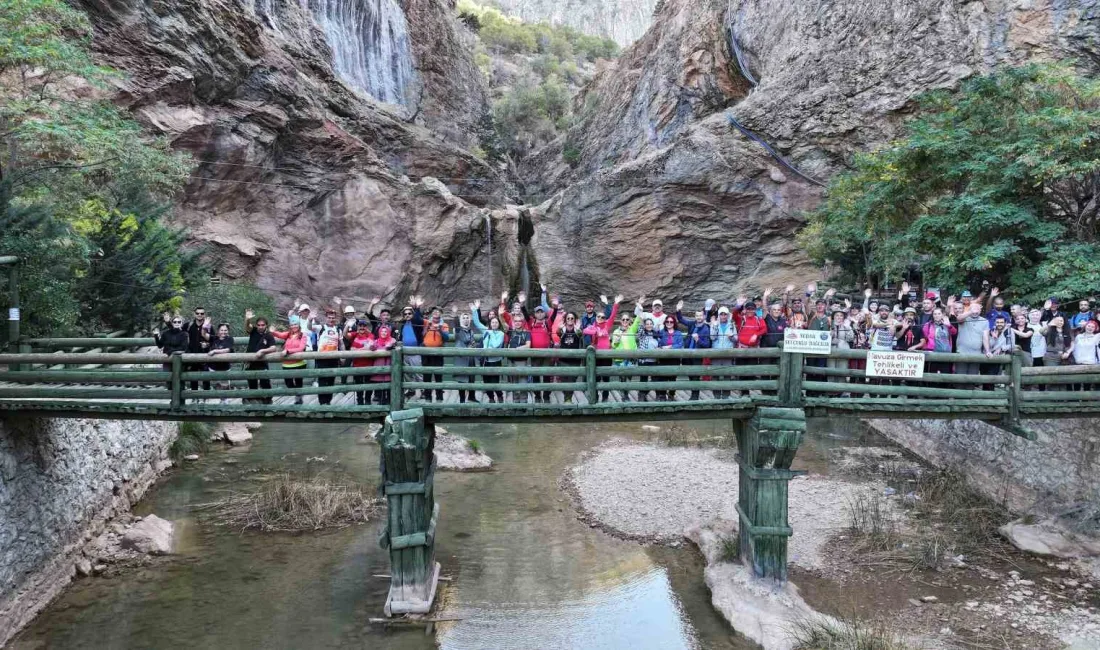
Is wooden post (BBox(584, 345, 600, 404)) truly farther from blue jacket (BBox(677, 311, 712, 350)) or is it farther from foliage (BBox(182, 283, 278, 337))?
foliage (BBox(182, 283, 278, 337))

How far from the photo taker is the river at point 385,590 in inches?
353

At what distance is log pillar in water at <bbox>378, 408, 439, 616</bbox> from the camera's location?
8805 millimetres

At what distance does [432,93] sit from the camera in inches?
1724

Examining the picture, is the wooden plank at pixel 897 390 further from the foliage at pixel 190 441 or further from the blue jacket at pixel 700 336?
the foliage at pixel 190 441

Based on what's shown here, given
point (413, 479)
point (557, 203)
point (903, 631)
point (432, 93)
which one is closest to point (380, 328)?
point (413, 479)

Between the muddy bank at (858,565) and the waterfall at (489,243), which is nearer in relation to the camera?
the muddy bank at (858,565)

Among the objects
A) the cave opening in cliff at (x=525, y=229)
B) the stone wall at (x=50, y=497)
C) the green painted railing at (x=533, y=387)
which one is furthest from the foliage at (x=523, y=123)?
the green painted railing at (x=533, y=387)

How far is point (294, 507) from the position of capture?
41.1ft

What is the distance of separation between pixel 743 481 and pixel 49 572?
10073 millimetres

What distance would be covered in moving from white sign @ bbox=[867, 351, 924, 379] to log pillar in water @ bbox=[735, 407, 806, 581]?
1.12m

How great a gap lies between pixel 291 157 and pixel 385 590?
23391 mm

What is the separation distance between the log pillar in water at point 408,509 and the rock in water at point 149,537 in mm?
4498

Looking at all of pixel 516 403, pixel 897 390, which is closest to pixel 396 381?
pixel 516 403

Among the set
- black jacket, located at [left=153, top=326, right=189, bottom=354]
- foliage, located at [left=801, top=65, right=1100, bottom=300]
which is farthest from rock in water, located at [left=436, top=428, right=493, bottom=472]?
foliage, located at [left=801, top=65, right=1100, bottom=300]
